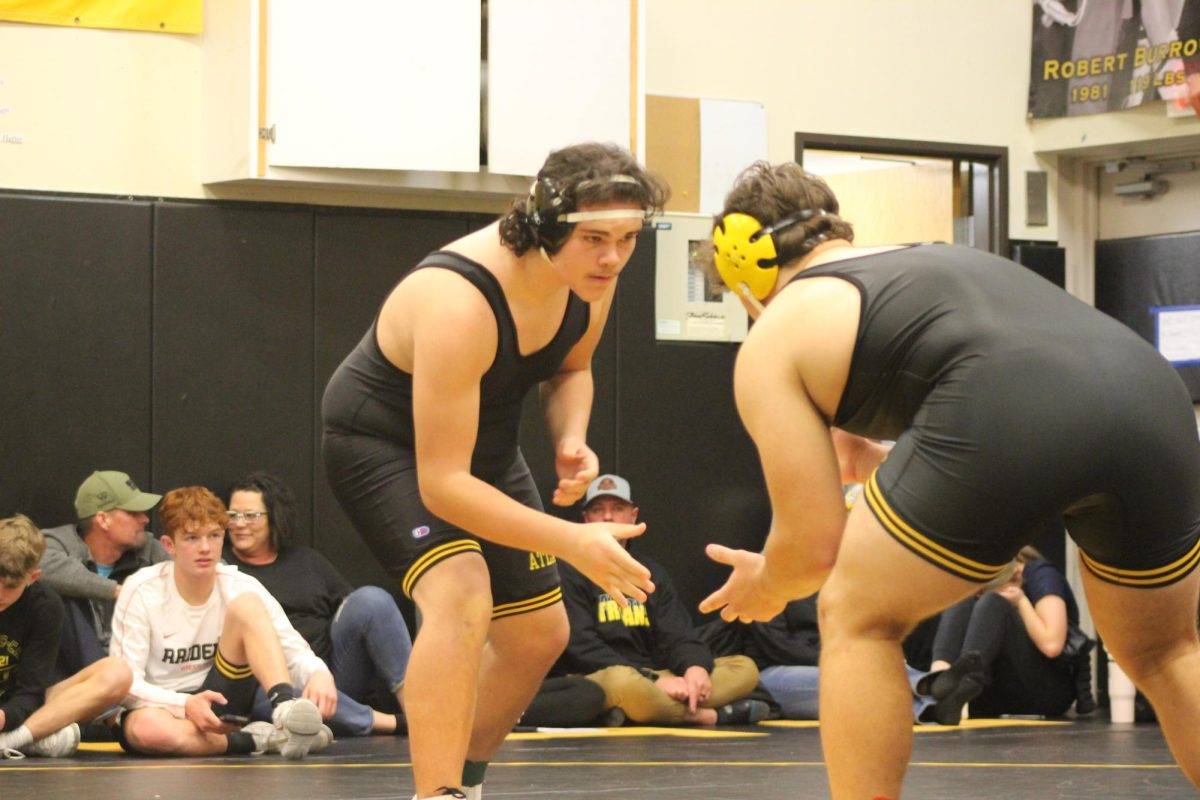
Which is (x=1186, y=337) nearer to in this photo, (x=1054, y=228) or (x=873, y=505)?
(x=1054, y=228)

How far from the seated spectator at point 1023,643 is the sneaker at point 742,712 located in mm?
832

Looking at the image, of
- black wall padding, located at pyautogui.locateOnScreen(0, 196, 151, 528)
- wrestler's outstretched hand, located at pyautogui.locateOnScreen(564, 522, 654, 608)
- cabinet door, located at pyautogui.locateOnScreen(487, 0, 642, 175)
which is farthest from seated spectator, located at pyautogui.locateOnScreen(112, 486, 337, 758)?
wrestler's outstretched hand, located at pyautogui.locateOnScreen(564, 522, 654, 608)

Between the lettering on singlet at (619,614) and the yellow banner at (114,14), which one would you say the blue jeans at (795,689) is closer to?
the lettering on singlet at (619,614)

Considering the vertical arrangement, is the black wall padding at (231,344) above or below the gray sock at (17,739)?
above

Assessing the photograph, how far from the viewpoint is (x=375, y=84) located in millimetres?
7184

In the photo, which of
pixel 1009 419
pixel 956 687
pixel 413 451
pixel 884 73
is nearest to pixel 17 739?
pixel 413 451

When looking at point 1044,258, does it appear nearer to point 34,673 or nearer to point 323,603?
point 323,603

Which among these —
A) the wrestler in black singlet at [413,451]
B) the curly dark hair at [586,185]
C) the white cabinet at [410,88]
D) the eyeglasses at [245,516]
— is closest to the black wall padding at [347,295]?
the white cabinet at [410,88]

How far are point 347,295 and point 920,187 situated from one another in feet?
11.5

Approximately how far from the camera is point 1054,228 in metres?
9.39

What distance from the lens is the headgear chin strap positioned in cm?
293

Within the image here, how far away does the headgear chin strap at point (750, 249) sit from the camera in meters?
2.93

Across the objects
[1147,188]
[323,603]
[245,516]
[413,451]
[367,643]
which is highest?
[1147,188]

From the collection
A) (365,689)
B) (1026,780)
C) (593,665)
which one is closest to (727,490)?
(593,665)
